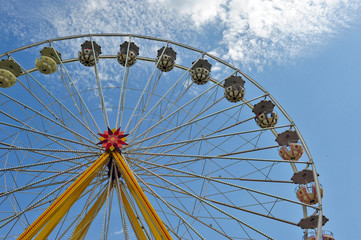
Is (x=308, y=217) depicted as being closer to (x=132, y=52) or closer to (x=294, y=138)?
(x=294, y=138)

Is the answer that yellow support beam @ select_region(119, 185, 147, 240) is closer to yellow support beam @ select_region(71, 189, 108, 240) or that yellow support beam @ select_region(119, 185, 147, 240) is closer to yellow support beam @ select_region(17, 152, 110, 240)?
yellow support beam @ select_region(71, 189, 108, 240)

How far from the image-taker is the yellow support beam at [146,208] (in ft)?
26.2

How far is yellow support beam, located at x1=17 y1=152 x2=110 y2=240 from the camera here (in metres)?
8.14

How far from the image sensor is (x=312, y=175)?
13.8 metres

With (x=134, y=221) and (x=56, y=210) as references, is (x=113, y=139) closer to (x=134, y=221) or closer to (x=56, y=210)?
(x=134, y=221)

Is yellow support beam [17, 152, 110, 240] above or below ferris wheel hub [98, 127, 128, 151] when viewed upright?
below

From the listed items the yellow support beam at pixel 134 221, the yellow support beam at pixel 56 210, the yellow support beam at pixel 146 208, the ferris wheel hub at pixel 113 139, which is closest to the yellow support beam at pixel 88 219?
the yellow support beam at pixel 134 221

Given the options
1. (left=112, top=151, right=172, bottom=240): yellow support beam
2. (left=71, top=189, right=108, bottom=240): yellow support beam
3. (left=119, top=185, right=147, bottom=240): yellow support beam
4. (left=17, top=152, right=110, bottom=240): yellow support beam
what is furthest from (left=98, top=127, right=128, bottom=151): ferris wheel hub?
(left=71, top=189, right=108, bottom=240): yellow support beam

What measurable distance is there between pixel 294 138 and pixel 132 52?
27.1 ft

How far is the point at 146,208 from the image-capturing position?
28.5 feet

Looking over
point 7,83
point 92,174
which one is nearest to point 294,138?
point 92,174

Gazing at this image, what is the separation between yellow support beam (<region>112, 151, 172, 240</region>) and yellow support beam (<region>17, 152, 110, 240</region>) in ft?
2.95

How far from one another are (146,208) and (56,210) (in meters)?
2.31

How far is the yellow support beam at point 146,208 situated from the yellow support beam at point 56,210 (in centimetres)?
90
